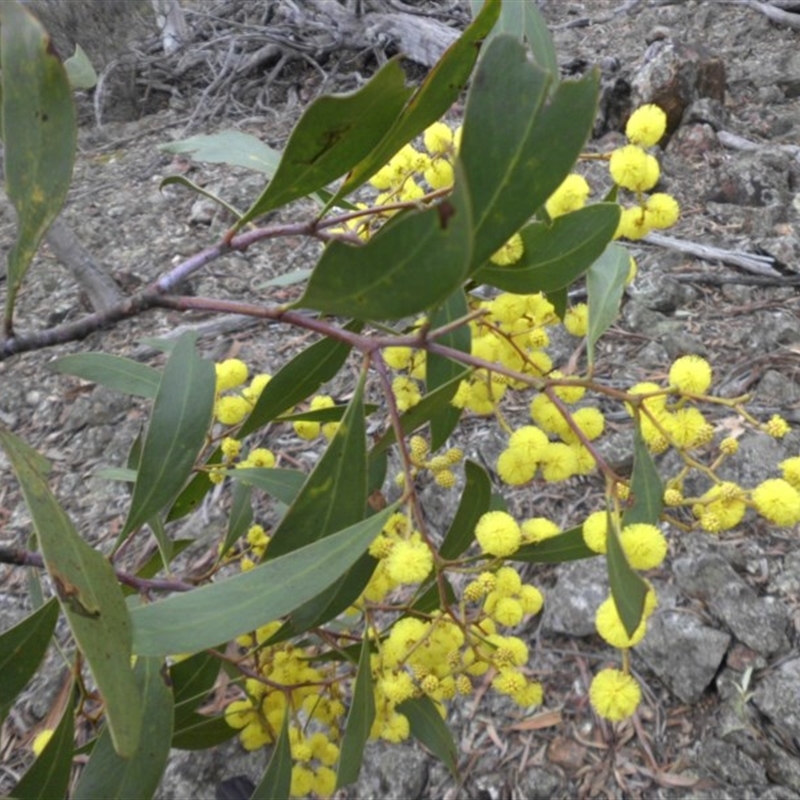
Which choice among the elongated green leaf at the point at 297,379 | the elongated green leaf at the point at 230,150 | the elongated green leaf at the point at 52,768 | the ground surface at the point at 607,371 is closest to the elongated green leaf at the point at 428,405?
the elongated green leaf at the point at 297,379

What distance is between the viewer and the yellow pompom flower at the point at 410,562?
28.9 inches

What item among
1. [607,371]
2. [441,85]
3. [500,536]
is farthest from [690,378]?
[607,371]

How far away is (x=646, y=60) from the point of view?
106 inches

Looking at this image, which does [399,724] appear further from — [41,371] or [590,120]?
[41,371]

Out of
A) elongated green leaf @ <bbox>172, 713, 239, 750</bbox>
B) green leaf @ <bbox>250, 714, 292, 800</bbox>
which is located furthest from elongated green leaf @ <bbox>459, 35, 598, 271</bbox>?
elongated green leaf @ <bbox>172, 713, 239, 750</bbox>

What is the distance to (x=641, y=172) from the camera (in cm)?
80

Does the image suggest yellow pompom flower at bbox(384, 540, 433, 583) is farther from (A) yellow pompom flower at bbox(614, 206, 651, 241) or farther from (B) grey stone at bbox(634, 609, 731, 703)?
(B) grey stone at bbox(634, 609, 731, 703)

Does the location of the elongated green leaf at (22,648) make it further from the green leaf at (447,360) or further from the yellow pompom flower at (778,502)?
the yellow pompom flower at (778,502)

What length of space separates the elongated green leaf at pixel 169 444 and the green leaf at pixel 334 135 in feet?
0.72

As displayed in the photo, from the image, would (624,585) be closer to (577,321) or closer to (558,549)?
(558,549)

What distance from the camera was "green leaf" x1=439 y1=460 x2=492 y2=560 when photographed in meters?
0.90

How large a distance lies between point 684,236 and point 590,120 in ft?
5.78

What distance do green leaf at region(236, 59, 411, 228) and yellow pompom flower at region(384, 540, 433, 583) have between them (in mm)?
316

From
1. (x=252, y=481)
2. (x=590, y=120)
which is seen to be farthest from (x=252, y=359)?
(x=590, y=120)
